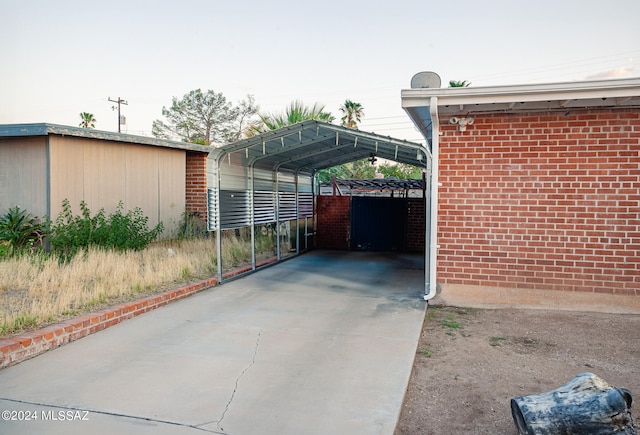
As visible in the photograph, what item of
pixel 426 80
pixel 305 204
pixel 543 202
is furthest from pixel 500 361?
pixel 305 204

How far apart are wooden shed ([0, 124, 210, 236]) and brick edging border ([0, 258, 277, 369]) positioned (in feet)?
12.0

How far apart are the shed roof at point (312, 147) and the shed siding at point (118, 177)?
2.85 m

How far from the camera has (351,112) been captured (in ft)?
94.3

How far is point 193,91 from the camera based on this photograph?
34656mm

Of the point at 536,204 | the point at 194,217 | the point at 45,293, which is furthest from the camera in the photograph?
the point at 194,217

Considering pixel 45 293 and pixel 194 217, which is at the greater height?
pixel 194 217

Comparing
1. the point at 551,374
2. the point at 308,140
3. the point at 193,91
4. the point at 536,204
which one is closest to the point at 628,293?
the point at 536,204

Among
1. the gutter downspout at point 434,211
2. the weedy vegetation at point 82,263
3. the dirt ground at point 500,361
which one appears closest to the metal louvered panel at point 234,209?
the weedy vegetation at point 82,263

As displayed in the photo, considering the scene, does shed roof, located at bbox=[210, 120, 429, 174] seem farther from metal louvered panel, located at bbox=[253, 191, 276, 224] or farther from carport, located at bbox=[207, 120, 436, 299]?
metal louvered panel, located at bbox=[253, 191, 276, 224]

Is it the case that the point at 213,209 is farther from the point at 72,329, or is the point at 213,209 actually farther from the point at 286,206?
the point at 286,206

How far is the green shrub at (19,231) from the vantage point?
8188 mm

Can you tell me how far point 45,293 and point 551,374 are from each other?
19.9ft

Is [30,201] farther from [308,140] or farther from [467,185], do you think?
[467,185]

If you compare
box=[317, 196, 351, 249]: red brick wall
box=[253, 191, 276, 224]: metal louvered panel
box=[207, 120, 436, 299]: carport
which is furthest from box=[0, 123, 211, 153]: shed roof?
box=[317, 196, 351, 249]: red brick wall
